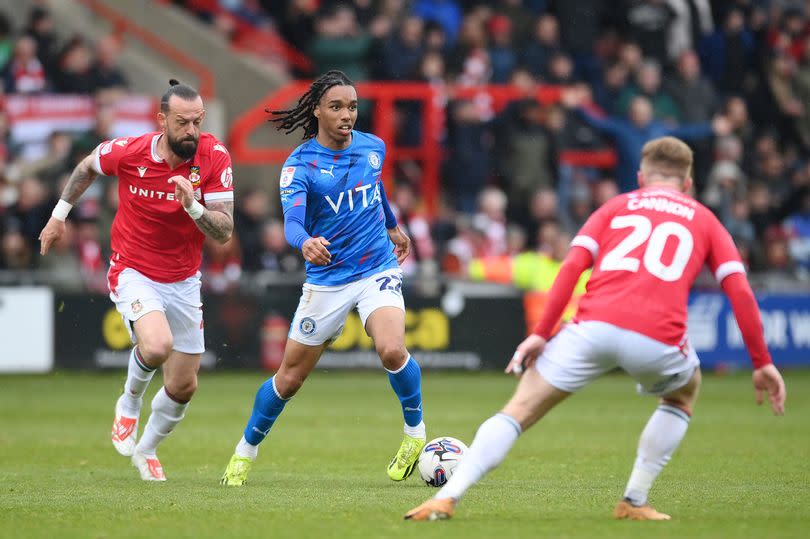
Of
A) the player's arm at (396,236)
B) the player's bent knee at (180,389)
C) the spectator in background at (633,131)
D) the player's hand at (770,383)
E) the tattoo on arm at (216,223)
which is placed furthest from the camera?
the spectator in background at (633,131)

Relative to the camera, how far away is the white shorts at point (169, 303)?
9867 mm

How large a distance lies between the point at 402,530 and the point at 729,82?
1886 cm

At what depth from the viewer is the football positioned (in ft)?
31.9

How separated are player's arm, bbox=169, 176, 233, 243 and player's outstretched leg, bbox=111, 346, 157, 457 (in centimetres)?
113

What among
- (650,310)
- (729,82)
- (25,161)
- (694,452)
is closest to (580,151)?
(729,82)

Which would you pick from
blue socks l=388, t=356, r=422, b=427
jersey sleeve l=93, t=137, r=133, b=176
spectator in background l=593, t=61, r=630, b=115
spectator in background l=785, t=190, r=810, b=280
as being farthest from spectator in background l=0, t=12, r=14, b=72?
blue socks l=388, t=356, r=422, b=427

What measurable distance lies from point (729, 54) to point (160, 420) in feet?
56.0

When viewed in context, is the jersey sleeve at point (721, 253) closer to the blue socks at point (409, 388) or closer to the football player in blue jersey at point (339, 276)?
the football player in blue jersey at point (339, 276)

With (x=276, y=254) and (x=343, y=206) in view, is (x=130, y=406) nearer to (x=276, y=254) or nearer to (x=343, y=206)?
(x=343, y=206)

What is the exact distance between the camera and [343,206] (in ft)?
32.0

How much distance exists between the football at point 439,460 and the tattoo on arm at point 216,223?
204 centimetres

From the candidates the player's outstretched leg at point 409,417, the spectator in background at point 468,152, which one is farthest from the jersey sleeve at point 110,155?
the spectator in background at point 468,152

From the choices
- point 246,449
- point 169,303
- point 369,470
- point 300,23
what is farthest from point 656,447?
point 300,23

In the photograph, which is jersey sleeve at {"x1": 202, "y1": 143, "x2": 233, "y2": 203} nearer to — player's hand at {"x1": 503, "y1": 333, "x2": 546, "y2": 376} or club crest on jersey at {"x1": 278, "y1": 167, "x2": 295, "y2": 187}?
club crest on jersey at {"x1": 278, "y1": 167, "x2": 295, "y2": 187}
